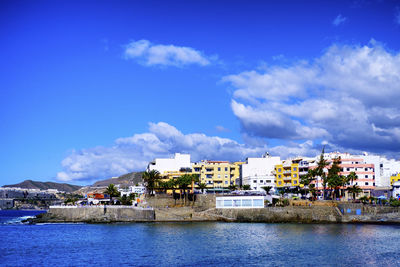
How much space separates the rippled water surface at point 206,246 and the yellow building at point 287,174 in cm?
4172

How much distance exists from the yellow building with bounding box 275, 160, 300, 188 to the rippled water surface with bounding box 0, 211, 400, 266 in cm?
4172

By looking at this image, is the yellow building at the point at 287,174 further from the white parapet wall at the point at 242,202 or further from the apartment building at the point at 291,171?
the white parapet wall at the point at 242,202

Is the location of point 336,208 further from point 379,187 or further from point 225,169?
point 225,169

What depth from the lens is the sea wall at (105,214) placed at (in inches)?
4272

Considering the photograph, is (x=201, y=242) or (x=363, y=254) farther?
(x=201, y=242)

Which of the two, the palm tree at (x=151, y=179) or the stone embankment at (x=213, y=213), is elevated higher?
the palm tree at (x=151, y=179)

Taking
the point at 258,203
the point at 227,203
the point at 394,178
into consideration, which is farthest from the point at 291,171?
the point at 227,203

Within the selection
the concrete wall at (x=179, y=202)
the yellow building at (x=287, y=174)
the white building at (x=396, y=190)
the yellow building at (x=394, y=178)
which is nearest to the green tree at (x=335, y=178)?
the yellow building at (x=287, y=174)

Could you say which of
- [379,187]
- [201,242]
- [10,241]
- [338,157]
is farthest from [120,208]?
[379,187]

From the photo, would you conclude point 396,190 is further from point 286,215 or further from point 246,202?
point 246,202

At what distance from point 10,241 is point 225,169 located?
7835 centimetres

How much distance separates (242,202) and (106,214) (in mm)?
34131

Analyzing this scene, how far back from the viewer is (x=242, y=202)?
110 metres

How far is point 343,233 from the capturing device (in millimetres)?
80125
